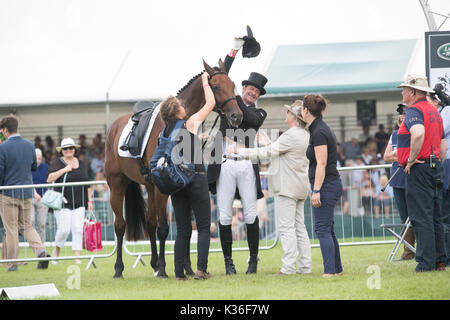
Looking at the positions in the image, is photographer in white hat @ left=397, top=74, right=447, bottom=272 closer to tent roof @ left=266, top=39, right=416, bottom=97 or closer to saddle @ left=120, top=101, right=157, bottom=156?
saddle @ left=120, top=101, right=157, bottom=156

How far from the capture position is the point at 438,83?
28.1ft

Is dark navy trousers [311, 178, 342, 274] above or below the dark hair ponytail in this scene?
below

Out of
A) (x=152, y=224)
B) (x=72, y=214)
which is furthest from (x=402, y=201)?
(x=72, y=214)

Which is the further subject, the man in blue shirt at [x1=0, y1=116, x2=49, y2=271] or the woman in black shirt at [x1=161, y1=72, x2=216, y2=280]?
the man in blue shirt at [x1=0, y1=116, x2=49, y2=271]

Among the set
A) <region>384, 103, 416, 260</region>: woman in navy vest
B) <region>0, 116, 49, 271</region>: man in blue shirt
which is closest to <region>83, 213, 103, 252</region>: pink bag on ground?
<region>0, 116, 49, 271</region>: man in blue shirt

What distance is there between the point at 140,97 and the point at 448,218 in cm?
908

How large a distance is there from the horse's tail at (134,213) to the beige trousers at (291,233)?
7.70ft

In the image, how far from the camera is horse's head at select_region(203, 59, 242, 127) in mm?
7055

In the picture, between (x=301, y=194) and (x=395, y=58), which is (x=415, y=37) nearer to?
(x=395, y=58)

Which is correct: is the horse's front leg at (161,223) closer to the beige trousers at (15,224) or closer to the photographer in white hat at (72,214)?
the photographer in white hat at (72,214)

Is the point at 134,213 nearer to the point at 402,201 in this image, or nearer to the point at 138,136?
the point at 138,136

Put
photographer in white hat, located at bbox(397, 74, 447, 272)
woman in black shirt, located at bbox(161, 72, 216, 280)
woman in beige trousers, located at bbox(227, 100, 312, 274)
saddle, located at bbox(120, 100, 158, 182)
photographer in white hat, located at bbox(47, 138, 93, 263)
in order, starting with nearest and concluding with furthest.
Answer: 1. woman in black shirt, located at bbox(161, 72, 216, 280)
2. photographer in white hat, located at bbox(397, 74, 447, 272)
3. woman in beige trousers, located at bbox(227, 100, 312, 274)
4. saddle, located at bbox(120, 100, 158, 182)
5. photographer in white hat, located at bbox(47, 138, 93, 263)

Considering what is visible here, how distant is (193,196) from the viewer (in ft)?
22.5

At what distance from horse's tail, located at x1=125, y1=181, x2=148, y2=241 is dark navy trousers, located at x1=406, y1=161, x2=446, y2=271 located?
140 inches
